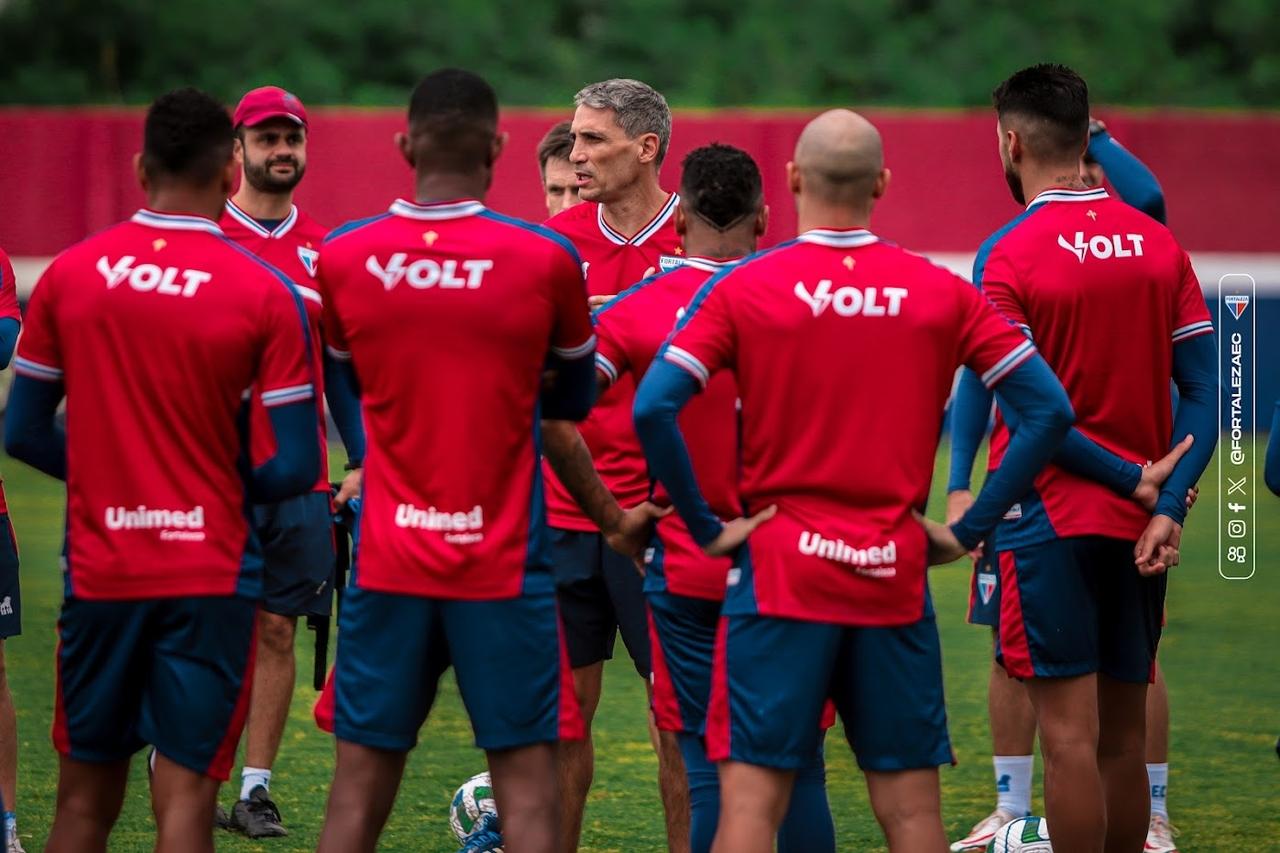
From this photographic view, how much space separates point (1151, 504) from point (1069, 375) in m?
0.43

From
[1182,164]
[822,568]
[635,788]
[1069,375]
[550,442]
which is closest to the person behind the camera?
[822,568]

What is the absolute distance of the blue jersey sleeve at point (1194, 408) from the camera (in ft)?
17.9

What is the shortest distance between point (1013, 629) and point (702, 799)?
3.33ft

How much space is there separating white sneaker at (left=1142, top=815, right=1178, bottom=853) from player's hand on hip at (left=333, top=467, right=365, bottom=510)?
280 centimetres

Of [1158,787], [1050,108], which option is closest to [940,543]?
[1050,108]

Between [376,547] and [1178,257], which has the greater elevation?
[1178,257]

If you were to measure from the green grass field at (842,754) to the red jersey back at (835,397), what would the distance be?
229cm

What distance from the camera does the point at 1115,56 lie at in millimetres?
28375

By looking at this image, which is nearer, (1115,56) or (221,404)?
(221,404)

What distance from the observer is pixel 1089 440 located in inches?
212

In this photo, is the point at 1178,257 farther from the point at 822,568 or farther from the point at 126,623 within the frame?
the point at 126,623

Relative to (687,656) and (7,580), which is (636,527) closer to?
(687,656)

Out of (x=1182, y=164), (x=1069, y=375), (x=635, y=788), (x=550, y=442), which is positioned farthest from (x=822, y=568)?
(x=1182, y=164)

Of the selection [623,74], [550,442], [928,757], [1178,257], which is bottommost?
[928,757]
